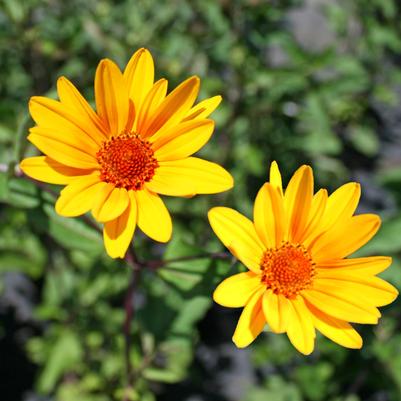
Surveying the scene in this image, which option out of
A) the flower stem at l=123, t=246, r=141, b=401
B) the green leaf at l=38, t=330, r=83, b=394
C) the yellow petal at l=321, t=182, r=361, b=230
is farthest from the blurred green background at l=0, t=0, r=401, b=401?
the yellow petal at l=321, t=182, r=361, b=230

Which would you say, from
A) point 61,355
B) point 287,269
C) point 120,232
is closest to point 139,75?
point 120,232

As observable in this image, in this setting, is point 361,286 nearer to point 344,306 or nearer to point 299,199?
point 344,306

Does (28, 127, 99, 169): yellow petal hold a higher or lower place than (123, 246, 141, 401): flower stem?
higher

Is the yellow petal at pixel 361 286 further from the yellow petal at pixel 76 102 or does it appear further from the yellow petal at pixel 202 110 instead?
the yellow petal at pixel 76 102

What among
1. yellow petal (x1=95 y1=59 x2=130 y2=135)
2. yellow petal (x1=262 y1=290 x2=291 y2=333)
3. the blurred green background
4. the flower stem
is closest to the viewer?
yellow petal (x1=262 y1=290 x2=291 y2=333)

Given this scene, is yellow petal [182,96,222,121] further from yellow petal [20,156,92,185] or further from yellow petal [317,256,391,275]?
→ yellow petal [317,256,391,275]

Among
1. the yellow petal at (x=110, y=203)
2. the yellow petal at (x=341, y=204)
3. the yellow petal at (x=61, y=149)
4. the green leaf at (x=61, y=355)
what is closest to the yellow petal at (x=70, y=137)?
the yellow petal at (x=61, y=149)

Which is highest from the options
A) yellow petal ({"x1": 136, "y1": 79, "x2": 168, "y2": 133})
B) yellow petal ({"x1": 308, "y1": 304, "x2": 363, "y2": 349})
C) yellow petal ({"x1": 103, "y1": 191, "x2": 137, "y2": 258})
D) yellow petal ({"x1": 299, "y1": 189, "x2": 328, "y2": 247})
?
yellow petal ({"x1": 136, "y1": 79, "x2": 168, "y2": 133})
